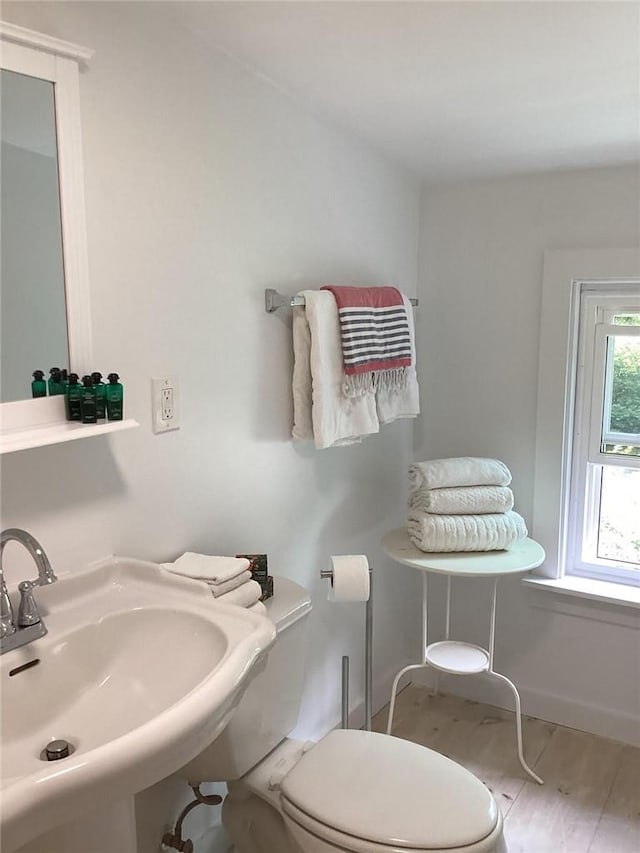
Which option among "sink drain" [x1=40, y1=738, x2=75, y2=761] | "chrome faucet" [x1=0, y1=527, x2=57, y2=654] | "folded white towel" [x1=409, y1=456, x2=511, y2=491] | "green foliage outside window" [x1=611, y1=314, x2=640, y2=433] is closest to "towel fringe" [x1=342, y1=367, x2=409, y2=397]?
"folded white towel" [x1=409, y1=456, x2=511, y2=491]

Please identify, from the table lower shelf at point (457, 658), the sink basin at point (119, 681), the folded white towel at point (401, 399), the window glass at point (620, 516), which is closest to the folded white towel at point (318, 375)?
the folded white towel at point (401, 399)

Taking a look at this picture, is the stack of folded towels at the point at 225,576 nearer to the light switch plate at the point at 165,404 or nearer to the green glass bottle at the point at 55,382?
the light switch plate at the point at 165,404

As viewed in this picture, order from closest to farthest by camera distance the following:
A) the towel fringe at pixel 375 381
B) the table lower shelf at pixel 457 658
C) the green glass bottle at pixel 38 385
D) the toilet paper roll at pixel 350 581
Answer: the green glass bottle at pixel 38 385, the toilet paper roll at pixel 350 581, the towel fringe at pixel 375 381, the table lower shelf at pixel 457 658

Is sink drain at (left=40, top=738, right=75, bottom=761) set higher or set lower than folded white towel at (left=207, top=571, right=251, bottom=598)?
lower

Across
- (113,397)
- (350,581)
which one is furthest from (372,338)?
(113,397)

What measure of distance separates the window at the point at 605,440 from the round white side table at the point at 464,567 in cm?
29

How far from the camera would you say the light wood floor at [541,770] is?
6.65 ft

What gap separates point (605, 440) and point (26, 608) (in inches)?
78.5

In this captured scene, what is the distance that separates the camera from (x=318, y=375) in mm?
1884

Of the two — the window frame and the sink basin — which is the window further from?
the sink basin

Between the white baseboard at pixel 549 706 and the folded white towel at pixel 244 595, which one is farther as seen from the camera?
the white baseboard at pixel 549 706

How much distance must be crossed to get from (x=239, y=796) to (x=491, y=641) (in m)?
1.07

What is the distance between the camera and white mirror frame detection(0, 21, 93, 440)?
1.17 meters

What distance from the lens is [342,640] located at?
7.73 feet
